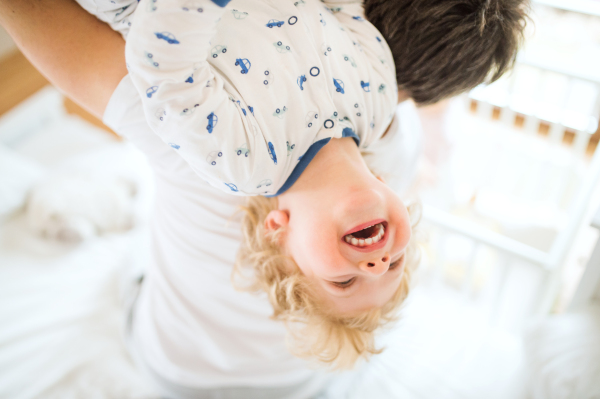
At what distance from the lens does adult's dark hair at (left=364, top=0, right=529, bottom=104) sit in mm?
613

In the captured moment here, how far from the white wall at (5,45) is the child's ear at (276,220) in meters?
1.83

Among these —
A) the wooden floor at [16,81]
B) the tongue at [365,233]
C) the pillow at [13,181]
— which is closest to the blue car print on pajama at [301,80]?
the tongue at [365,233]

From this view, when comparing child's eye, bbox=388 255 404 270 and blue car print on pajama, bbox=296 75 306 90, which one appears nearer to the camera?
blue car print on pajama, bbox=296 75 306 90

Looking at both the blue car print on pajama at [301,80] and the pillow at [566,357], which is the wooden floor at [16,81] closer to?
the blue car print on pajama at [301,80]

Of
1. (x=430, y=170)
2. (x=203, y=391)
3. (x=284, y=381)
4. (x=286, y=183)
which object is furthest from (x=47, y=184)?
(x=430, y=170)

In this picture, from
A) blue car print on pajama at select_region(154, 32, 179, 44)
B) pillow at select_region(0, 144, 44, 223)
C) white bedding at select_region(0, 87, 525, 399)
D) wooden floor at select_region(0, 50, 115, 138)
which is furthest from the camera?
wooden floor at select_region(0, 50, 115, 138)

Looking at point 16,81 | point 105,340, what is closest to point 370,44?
point 105,340

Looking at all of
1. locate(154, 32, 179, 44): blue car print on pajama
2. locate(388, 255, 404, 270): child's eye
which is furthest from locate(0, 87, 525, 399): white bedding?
locate(154, 32, 179, 44): blue car print on pajama

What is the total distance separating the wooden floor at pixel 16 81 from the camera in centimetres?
183

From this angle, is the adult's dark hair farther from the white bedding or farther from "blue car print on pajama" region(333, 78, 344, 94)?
the white bedding

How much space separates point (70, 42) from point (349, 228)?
44 cm

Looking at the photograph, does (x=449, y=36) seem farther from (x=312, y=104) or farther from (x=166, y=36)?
(x=166, y=36)

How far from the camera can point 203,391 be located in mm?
932

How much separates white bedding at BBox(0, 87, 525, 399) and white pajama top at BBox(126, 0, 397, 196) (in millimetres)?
646
